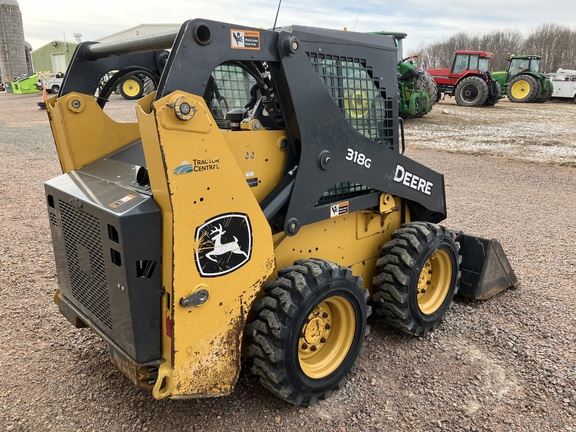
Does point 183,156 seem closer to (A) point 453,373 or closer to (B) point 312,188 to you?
(B) point 312,188

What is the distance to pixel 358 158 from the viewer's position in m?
3.04

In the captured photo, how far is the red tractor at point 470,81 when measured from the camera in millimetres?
21747

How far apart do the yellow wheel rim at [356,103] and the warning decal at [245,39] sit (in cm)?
86

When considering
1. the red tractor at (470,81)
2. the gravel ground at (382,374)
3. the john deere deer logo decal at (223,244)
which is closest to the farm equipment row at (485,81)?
the red tractor at (470,81)

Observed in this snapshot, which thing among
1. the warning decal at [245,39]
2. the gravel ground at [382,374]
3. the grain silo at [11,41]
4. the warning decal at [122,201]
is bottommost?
the gravel ground at [382,374]

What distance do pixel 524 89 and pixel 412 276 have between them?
83.5 feet

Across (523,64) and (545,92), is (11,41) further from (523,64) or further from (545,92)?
(545,92)

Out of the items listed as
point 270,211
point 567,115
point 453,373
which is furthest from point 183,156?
point 567,115

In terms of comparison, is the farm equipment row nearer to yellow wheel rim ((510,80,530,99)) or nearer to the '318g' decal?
yellow wheel rim ((510,80,530,99))

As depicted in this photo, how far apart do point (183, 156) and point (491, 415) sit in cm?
232

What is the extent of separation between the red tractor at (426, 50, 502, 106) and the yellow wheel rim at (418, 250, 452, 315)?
20.3m

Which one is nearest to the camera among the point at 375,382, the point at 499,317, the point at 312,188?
the point at 312,188

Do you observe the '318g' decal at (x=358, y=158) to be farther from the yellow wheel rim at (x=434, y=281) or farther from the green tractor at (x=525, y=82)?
the green tractor at (x=525, y=82)

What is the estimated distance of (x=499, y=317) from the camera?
3.95 m
